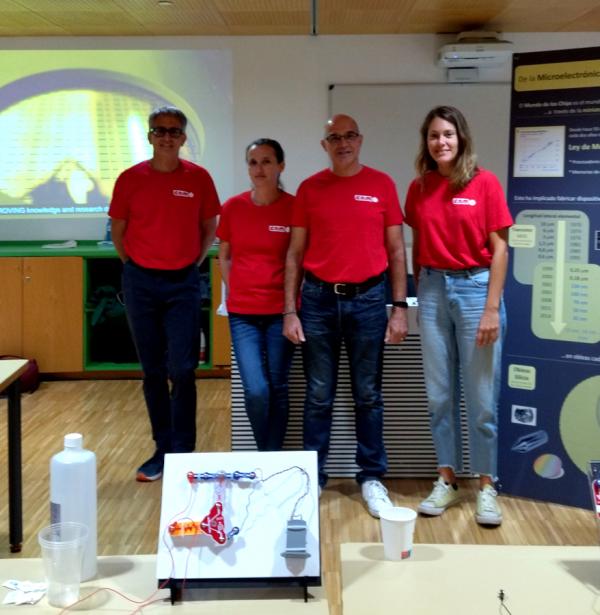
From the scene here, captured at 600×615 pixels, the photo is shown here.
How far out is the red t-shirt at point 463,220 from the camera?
284 centimetres

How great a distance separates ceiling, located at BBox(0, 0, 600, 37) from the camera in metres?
4.64

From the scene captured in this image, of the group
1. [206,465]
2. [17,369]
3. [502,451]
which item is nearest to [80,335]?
[17,369]

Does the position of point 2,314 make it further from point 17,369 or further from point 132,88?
point 17,369

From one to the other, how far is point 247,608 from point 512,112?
2.39 metres

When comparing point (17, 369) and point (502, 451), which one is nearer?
point (17, 369)

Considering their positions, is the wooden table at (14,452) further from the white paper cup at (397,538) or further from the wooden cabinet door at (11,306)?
the wooden cabinet door at (11,306)

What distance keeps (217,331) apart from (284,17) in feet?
6.84

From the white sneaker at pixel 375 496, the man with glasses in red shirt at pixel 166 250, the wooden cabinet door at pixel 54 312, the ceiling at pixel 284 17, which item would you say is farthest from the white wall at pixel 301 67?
the white sneaker at pixel 375 496

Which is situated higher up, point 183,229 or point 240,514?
point 183,229

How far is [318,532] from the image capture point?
4.47 feet

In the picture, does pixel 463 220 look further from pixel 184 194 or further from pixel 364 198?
pixel 184 194

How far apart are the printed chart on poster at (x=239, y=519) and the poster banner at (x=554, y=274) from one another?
6.34ft

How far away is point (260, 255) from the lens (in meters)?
3.04

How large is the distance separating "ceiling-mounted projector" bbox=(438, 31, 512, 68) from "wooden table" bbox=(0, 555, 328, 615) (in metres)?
4.47
